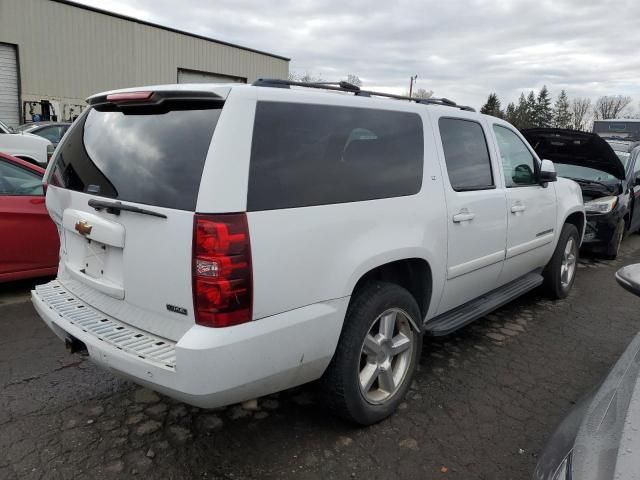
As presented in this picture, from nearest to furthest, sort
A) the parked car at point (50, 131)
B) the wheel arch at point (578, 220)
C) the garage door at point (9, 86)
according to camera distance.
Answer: the wheel arch at point (578, 220), the parked car at point (50, 131), the garage door at point (9, 86)

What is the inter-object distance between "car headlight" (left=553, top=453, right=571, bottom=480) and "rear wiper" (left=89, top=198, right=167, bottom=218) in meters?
1.74

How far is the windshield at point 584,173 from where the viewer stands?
744 centimetres

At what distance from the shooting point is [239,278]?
2053 millimetres

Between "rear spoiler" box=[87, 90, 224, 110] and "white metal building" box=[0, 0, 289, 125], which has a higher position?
"white metal building" box=[0, 0, 289, 125]

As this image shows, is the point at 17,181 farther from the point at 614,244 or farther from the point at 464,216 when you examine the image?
A: the point at 614,244

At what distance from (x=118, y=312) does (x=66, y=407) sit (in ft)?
2.99

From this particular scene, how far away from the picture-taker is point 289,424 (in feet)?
9.36

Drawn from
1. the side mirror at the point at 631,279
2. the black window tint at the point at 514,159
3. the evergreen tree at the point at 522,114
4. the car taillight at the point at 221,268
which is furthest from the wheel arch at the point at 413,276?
the evergreen tree at the point at 522,114

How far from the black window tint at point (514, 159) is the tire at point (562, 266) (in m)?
1.03

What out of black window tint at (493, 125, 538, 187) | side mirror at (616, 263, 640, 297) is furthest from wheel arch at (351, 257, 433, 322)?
black window tint at (493, 125, 538, 187)

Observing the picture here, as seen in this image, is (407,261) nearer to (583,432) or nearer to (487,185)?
(487,185)

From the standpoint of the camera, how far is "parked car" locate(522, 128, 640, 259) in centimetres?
683

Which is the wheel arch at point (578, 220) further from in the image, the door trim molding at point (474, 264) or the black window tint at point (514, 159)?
the door trim molding at point (474, 264)

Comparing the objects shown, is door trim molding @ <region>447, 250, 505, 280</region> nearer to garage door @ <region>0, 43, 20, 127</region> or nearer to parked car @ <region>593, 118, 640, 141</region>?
parked car @ <region>593, 118, 640, 141</region>
